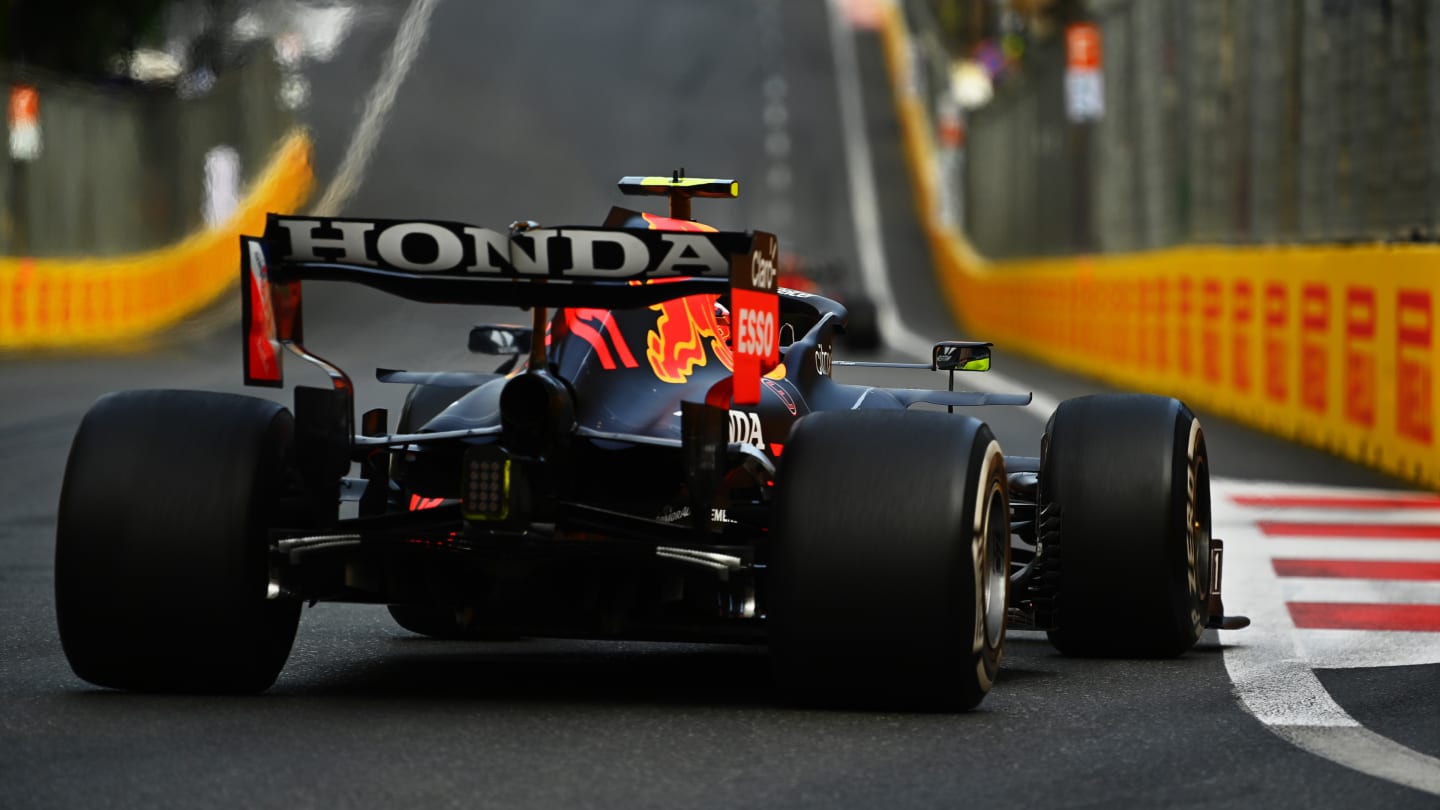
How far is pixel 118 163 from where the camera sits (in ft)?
151

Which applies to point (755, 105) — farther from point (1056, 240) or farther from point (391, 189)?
point (1056, 240)

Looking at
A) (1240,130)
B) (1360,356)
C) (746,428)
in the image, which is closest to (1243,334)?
(1360,356)

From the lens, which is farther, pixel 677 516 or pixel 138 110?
pixel 138 110

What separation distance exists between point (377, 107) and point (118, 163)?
23.1m

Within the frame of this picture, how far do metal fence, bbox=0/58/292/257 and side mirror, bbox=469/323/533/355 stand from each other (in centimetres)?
2896

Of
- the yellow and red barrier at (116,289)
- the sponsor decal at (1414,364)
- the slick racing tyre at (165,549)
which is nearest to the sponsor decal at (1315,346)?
the sponsor decal at (1414,364)

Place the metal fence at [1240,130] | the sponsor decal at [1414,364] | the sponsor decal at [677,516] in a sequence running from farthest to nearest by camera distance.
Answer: the metal fence at [1240,130] < the sponsor decal at [1414,364] < the sponsor decal at [677,516]

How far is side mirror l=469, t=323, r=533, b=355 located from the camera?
368 inches

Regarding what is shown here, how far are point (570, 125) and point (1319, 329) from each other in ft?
178

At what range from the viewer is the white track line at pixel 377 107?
2327 inches

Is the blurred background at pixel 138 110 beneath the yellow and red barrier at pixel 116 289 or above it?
above

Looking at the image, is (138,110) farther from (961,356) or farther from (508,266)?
(508,266)

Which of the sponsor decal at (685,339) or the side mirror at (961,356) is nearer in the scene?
the sponsor decal at (685,339)

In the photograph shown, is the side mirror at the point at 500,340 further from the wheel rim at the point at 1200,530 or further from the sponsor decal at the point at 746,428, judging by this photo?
the wheel rim at the point at 1200,530
